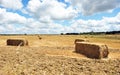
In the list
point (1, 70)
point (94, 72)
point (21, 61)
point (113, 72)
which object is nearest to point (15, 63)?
point (21, 61)

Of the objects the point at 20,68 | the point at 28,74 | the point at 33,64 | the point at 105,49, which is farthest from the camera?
the point at 105,49

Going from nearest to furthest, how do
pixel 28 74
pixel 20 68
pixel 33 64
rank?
pixel 28 74
pixel 20 68
pixel 33 64

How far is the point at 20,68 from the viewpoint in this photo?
1216 centimetres

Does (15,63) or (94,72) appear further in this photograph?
(15,63)

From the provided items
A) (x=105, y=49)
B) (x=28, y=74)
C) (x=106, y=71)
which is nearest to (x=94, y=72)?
(x=106, y=71)

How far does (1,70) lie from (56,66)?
2844 mm

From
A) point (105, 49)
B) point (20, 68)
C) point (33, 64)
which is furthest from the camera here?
point (105, 49)

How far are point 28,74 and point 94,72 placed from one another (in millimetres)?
3143

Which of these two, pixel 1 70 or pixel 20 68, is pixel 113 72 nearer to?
pixel 20 68

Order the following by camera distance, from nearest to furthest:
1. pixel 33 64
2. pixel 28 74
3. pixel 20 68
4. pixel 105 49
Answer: pixel 28 74, pixel 20 68, pixel 33 64, pixel 105 49

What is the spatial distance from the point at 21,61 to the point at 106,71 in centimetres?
508

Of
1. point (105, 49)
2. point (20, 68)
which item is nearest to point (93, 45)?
point (105, 49)

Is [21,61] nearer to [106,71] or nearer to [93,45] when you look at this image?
[106,71]

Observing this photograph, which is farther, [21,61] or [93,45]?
[93,45]
